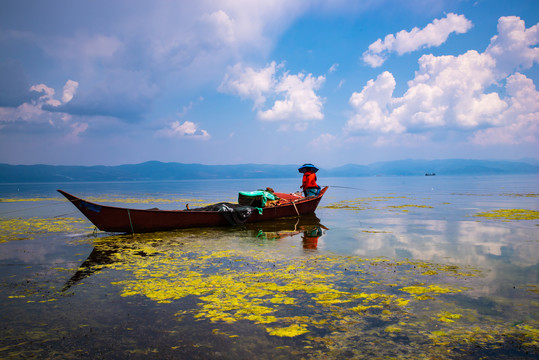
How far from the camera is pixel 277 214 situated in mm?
17750

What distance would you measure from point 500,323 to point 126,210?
38.6 feet

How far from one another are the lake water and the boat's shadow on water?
11 centimetres

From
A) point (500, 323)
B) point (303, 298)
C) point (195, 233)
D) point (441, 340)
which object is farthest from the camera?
point (195, 233)

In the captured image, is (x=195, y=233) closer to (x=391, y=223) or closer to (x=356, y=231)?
(x=356, y=231)

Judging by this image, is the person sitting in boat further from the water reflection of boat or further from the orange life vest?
the water reflection of boat

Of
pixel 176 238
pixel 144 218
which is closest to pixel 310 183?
pixel 176 238

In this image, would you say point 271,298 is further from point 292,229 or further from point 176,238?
point 292,229

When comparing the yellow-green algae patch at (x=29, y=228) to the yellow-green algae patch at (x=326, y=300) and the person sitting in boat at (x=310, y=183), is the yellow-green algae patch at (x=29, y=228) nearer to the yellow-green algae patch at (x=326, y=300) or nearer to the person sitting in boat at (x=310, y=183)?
the yellow-green algae patch at (x=326, y=300)

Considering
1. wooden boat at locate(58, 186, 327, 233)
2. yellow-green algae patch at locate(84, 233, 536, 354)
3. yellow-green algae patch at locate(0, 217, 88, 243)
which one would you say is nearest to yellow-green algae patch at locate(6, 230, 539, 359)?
yellow-green algae patch at locate(84, 233, 536, 354)

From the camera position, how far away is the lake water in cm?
436

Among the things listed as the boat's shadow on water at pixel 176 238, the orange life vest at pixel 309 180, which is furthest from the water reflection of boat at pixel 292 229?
the orange life vest at pixel 309 180

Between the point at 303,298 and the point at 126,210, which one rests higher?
Result: the point at 126,210

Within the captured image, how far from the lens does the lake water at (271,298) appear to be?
14.3 feet

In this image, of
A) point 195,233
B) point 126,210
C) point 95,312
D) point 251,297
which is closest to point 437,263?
point 251,297
